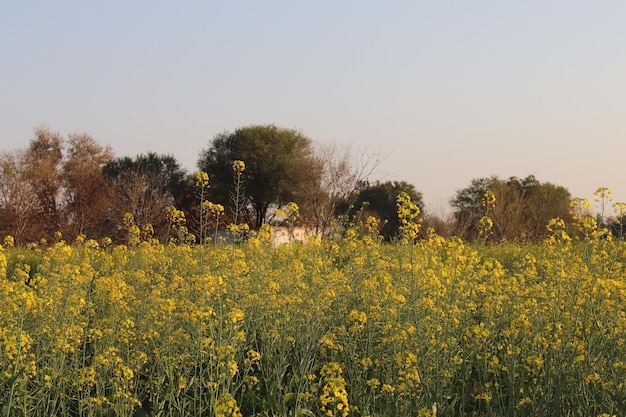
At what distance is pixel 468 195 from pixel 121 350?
132 ft

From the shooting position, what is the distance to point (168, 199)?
127ft

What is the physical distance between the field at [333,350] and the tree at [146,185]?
27678 mm

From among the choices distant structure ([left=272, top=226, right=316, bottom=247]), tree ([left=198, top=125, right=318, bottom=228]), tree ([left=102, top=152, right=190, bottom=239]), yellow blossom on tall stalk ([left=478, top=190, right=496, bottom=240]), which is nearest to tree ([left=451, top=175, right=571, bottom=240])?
tree ([left=198, top=125, right=318, bottom=228])

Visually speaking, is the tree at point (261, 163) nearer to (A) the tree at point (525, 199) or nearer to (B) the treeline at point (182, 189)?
(B) the treeline at point (182, 189)

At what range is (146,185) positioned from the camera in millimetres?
38438

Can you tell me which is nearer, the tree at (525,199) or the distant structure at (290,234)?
the distant structure at (290,234)

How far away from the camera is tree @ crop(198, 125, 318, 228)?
37.3 meters

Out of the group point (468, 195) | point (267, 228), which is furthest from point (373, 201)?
point (267, 228)

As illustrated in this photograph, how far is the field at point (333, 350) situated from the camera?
15.2 feet

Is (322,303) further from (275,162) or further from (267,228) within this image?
(275,162)

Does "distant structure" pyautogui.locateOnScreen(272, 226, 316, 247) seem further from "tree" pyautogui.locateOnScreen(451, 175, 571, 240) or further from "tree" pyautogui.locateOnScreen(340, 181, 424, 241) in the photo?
"tree" pyautogui.locateOnScreen(340, 181, 424, 241)

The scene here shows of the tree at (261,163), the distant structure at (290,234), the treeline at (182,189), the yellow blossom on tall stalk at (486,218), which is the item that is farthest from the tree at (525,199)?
the yellow blossom on tall stalk at (486,218)

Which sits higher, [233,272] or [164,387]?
[233,272]

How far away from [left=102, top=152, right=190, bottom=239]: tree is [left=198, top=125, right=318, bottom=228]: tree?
6.35 ft
